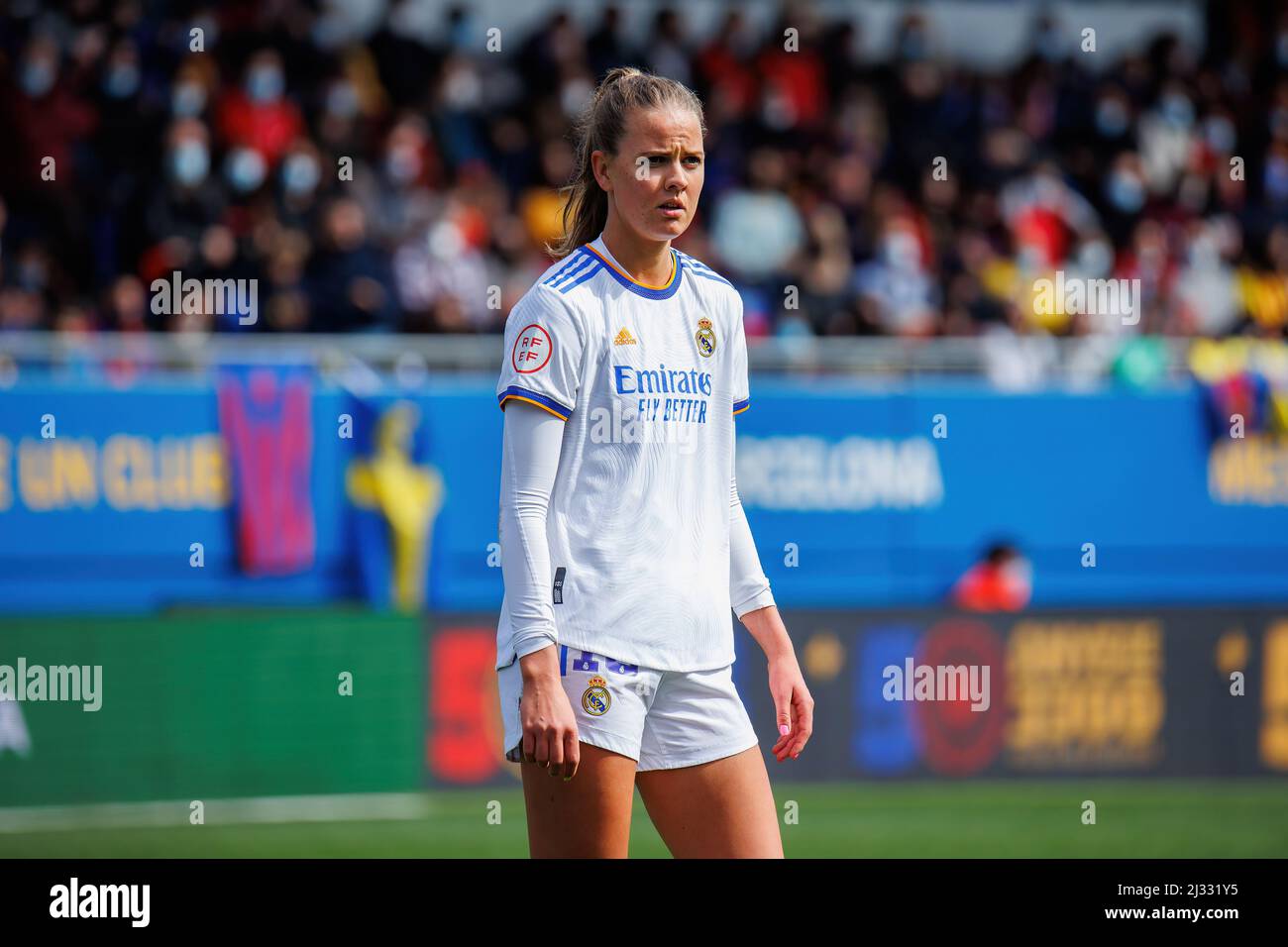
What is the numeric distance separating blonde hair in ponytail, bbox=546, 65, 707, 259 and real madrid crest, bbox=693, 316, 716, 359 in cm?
33

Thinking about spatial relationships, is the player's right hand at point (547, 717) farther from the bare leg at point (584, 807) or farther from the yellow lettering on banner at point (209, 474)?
the yellow lettering on banner at point (209, 474)

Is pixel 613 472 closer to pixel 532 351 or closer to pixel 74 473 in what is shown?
pixel 532 351

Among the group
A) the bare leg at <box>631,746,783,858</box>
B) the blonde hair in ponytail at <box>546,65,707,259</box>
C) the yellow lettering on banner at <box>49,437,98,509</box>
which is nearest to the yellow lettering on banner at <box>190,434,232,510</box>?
the yellow lettering on banner at <box>49,437,98,509</box>

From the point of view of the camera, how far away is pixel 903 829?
10.0 m

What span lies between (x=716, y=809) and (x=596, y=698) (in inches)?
14.3

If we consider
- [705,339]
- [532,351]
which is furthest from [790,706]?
[532,351]

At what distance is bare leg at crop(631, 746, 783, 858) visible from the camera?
4.04 metres

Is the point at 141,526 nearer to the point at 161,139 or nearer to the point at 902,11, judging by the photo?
the point at 161,139

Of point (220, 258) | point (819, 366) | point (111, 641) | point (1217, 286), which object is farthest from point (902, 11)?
point (111, 641)

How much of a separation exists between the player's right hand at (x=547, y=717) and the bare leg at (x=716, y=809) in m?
0.33

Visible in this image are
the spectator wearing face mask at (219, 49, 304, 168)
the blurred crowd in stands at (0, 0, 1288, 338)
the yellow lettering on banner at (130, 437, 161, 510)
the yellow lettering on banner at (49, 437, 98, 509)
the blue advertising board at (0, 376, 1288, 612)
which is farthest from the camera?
the spectator wearing face mask at (219, 49, 304, 168)

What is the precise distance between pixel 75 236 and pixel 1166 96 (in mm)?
10249

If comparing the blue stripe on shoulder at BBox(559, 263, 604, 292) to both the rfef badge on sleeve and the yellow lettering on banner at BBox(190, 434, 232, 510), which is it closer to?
the rfef badge on sleeve

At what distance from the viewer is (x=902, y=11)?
18375 millimetres
